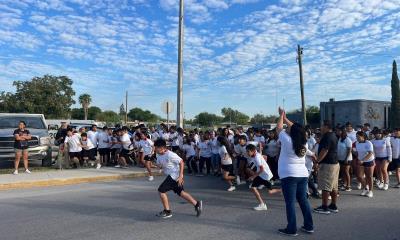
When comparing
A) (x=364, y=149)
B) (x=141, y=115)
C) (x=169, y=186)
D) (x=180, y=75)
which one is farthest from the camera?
(x=141, y=115)

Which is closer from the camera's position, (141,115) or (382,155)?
(382,155)

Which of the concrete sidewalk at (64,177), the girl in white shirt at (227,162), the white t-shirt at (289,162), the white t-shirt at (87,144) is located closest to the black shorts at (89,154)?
the white t-shirt at (87,144)

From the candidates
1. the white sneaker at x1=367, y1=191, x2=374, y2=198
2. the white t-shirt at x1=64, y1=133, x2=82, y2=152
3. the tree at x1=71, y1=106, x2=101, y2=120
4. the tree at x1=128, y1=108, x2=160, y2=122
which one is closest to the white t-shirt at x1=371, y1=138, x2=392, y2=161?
the white sneaker at x1=367, y1=191, x2=374, y2=198

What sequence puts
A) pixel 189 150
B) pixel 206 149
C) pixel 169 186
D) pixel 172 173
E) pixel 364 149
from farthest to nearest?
pixel 189 150 → pixel 206 149 → pixel 364 149 → pixel 172 173 → pixel 169 186

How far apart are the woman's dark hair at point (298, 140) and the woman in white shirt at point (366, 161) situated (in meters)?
4.58

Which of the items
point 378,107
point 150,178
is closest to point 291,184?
point 150,178

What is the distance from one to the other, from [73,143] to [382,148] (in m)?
10.8

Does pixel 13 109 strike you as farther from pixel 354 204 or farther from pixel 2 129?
pixel 354 204

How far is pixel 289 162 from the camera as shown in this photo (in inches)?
257

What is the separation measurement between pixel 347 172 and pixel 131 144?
28.2 ft

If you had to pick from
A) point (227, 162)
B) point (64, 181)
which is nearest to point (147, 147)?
point (64, 181)

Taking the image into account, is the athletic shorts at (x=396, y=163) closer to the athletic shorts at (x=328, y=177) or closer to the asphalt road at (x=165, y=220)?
the asphalt road at (x=165, y=220)

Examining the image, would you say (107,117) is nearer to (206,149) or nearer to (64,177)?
(206,149)

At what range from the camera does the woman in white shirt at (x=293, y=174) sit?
6441mm
